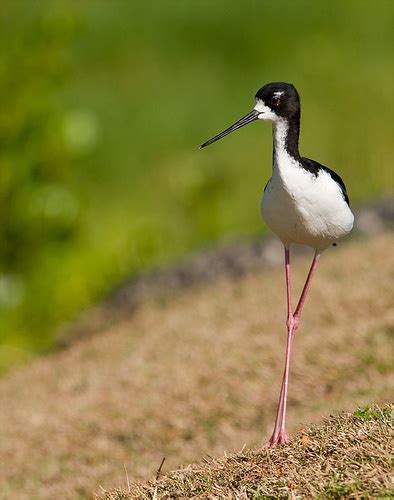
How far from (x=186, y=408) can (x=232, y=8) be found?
1486 cm

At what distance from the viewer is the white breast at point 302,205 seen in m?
5.07

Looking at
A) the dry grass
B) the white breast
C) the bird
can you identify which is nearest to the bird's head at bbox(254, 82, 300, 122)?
the bird

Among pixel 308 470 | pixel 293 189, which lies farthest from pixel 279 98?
pixel 308 470

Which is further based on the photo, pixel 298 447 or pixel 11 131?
pixel 11 131

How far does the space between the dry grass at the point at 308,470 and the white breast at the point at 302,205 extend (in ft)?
2.97

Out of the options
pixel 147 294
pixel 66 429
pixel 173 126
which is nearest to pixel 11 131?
pixel 147 294

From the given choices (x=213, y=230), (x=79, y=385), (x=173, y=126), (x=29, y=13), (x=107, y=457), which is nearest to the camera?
(x=107, y=457)

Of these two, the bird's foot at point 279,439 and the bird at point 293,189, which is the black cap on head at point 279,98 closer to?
the bird at point 293,189

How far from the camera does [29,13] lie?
20.3 metres

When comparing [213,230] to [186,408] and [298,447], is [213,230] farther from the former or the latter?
[298,447]

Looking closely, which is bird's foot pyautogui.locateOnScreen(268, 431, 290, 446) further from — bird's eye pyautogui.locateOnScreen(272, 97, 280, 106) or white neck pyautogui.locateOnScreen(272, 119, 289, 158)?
bird's eye pyautogui.locateOnScreen(272, 97, 280, 106)

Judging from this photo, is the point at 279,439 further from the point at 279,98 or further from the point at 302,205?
the point at 279,98

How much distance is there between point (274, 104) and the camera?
5.23 metres

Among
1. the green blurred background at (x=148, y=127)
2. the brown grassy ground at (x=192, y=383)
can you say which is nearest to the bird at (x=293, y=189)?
the brown grassy ground at (x=192, y=383)
